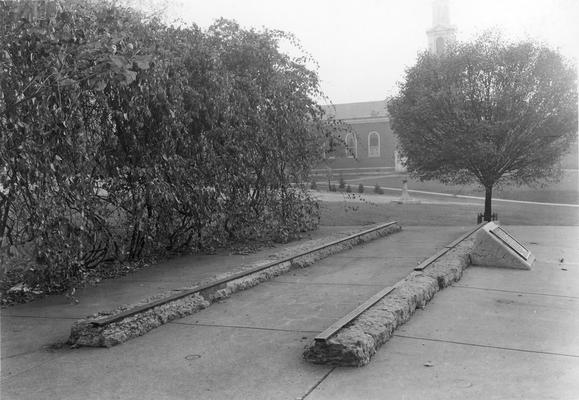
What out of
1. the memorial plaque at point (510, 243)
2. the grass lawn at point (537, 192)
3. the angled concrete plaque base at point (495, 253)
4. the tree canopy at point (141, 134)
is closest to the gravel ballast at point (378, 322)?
the angled concrete plaque base at point (495, 253)

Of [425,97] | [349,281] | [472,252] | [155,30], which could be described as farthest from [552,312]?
[425,97]

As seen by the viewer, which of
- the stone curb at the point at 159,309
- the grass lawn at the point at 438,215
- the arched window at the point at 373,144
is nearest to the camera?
the stone curb at the point at 159,309

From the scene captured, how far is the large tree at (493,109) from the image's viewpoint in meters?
17.6

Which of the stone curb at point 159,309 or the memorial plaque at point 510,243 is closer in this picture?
the stone curb at point 159,309

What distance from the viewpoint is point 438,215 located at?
21359 millimetres

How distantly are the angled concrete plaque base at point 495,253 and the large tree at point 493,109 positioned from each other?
28.3 ft

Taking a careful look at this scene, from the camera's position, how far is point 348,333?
4562 mm

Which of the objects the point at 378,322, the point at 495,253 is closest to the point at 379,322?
the point at 378,322

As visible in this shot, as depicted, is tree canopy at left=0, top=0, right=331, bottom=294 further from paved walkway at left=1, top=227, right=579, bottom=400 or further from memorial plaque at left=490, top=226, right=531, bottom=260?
memorial plaque at left=490, top=226, right=531, bottom=260

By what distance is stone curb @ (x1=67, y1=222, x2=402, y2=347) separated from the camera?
5.00 m

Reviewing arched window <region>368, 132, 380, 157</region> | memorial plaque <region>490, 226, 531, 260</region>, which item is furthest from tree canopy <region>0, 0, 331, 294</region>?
arched window <region>368, 132, 380, 157</region>

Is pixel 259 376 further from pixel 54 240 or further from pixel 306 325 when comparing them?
pixel 54 240

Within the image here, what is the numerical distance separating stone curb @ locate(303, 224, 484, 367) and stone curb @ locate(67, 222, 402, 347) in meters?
1.68

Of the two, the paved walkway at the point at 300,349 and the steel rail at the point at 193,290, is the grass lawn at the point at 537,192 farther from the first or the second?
the paved walkway at the point at 300,349
